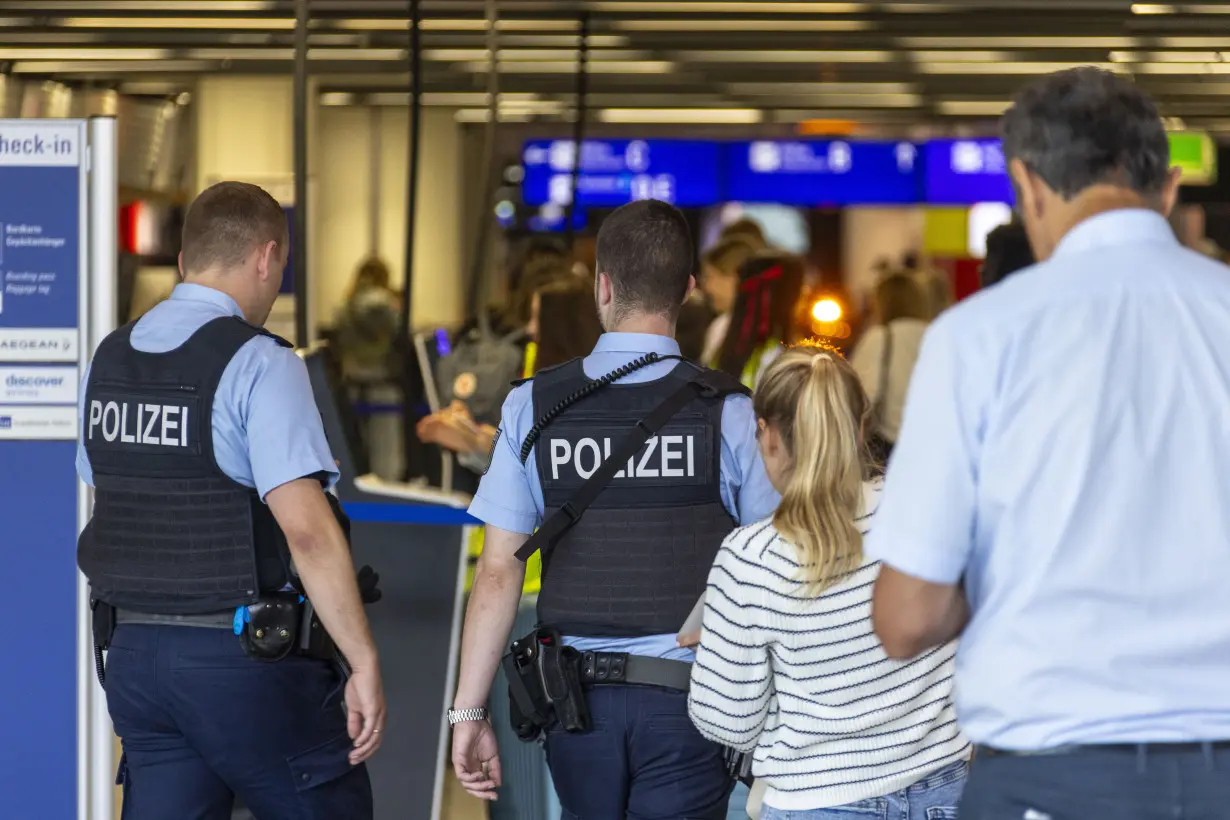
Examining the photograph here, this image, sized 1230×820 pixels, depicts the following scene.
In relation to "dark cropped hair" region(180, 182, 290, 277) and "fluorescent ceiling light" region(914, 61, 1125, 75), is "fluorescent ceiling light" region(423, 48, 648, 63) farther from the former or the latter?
"dark cropped hair" region(180, 182, 290, 277)

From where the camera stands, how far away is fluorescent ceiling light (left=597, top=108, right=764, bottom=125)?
14.4 m

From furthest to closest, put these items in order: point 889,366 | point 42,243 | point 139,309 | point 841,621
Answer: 1. point 139,309
2. point 889,366
3. point 42,243
4. point 841,621

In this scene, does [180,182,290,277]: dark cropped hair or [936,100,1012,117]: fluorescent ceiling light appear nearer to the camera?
[180,182,290,277]: dark cropped hair

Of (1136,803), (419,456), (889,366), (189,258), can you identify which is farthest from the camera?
(419,456)

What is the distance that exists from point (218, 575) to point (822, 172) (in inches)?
500

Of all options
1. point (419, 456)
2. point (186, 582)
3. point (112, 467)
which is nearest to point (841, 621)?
point (186, 582)

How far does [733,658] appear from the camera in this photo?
2541mm

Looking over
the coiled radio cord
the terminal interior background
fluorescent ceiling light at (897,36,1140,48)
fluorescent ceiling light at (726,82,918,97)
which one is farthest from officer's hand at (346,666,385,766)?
fluorescent ceiling light at (726,82,918,97)

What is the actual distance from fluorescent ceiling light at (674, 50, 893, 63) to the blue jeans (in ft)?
26.0

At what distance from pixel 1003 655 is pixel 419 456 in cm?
671

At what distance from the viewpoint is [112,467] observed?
123 inches

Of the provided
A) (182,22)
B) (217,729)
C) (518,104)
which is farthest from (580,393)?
(518,104)

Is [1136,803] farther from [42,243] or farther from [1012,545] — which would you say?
[42,243]

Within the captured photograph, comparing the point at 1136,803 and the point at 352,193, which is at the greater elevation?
the point at 352,193
